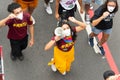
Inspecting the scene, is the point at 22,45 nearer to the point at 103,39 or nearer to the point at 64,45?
the point at 64,45

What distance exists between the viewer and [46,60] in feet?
25.3

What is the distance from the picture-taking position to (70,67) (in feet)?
24.8

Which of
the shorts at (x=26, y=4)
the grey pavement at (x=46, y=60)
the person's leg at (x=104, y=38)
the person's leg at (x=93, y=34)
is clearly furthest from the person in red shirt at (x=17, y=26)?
the person's leg at (x=104, y=38)

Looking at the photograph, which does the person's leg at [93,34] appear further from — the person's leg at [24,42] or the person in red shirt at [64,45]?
the person's leg at [24,42]

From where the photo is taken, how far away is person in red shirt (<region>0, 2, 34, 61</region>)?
20.6 ft

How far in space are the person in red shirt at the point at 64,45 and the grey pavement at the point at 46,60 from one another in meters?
0.27

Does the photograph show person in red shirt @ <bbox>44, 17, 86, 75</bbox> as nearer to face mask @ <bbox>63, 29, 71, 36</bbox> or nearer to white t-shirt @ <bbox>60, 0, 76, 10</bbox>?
face mask @ <bbox>63, 29, 71, 36</bbox>

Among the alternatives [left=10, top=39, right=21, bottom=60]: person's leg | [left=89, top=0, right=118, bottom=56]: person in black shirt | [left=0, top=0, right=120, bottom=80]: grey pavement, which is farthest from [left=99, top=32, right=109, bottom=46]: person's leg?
[left=10, top=39, right=21, bottom=60]: person's leg

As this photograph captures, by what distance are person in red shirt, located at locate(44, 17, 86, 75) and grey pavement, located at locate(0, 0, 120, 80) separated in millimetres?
272

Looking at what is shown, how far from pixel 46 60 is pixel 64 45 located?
3.90ft

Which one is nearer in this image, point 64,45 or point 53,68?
point 64,45

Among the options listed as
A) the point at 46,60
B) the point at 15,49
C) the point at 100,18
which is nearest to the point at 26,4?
the point at 15,49

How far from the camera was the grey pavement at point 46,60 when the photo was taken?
7363 mm

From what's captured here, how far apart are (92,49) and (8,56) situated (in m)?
1.89
